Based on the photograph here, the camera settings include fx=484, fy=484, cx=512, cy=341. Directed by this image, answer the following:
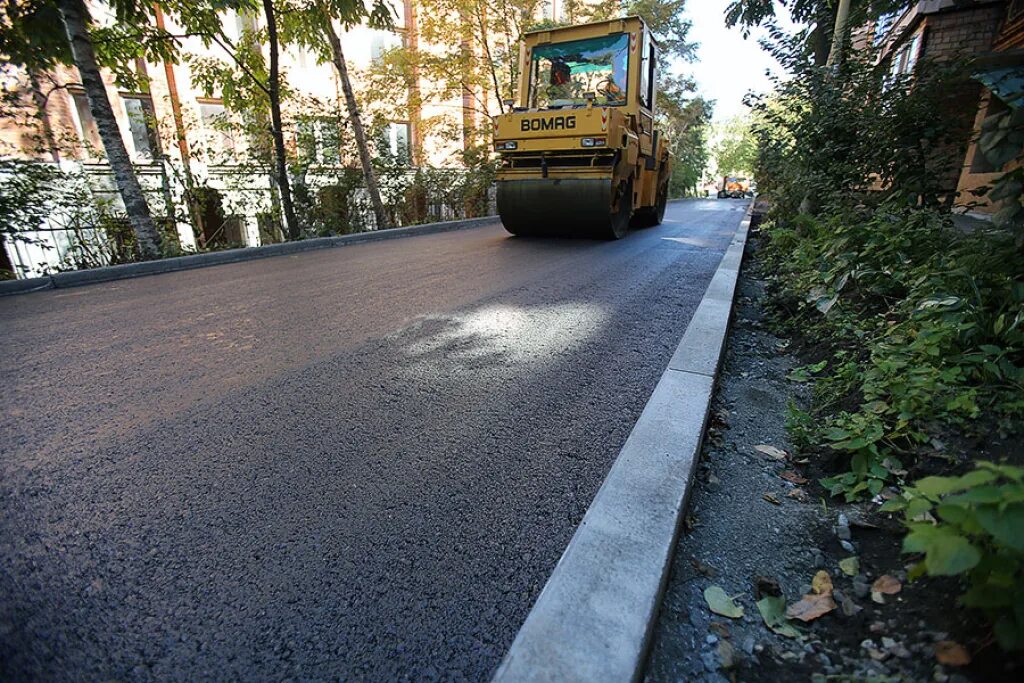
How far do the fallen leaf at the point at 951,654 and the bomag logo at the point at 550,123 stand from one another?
7664 millimetres

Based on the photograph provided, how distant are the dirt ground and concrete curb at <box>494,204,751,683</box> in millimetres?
131

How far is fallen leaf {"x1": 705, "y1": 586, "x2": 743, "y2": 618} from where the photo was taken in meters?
1.35

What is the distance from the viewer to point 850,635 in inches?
49.3

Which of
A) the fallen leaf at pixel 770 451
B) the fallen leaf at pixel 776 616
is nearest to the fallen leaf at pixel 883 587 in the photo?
the fallen leaf at pixel 776 616

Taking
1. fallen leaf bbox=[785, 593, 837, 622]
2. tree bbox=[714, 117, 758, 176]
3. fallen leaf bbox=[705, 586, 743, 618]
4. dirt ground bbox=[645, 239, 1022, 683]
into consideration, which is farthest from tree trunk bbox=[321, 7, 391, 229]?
tree bbox=[714, 117, 758, 176]

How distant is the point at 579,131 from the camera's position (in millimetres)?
7590

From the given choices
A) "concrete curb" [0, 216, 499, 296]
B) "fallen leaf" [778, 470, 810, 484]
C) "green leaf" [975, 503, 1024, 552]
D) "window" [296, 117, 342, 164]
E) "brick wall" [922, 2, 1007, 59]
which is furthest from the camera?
"window" [296, 117, 342, 164]

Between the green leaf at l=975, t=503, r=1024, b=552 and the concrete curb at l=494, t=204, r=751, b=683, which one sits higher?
the green leaf at l=975, t=503, r=1024, b=552

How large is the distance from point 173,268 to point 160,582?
6985 mm

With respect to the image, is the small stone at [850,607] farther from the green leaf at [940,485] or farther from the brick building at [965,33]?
the brick building at [965,33]

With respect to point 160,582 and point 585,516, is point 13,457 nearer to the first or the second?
point 160,582

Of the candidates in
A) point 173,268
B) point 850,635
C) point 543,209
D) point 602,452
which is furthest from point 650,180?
point 850,635

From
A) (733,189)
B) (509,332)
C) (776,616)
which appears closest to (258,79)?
(509,332)

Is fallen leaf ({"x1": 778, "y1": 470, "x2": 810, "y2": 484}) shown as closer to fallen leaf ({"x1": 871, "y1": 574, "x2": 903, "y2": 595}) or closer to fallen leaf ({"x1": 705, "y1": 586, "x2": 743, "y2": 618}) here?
fallen leaf ({"x1": 871, "y1": 574, "x2": 903, "y2": 595})
